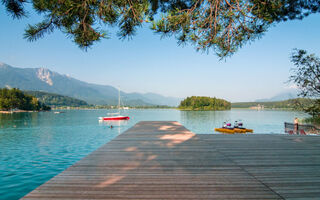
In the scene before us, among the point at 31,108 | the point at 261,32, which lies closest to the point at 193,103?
the point at 31,108

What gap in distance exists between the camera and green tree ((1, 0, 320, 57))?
2998mm

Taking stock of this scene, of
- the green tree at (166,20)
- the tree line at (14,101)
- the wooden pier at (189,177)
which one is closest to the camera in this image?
the wooden pier at (189,177)

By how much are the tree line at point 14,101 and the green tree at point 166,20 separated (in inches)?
3909

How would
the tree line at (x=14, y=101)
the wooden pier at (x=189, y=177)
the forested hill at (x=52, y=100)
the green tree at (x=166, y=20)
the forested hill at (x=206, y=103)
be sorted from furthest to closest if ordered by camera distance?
the forested hill at (x=52, y=100)
the forested hill at (x=206, y=103)
the tree line at (x=14, y=101)
the green tree at (x=166, y=20)
the wooden pier at (x=189, y=177)

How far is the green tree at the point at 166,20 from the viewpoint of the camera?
118 inches

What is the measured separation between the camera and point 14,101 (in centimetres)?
8356

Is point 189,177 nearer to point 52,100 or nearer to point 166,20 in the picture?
point 166,20

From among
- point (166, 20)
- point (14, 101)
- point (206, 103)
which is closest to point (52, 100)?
point (14, 101)

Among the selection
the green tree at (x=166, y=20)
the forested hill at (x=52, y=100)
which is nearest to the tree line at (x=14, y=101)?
the forested hill at (x=52, y=100)

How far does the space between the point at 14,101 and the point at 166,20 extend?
10399cm

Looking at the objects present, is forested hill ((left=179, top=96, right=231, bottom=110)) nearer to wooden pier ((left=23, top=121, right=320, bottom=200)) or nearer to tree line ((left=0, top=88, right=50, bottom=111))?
tree line ((left=0, top=88, right=50, bottom=111))

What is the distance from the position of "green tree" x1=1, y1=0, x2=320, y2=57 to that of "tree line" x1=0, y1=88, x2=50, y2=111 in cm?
9928

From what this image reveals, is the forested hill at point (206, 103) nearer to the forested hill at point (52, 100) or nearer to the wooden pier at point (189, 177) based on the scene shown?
the wooden pier at point (189, 177)

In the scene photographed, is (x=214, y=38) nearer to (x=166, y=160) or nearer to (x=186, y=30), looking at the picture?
(x=186, y=30)
